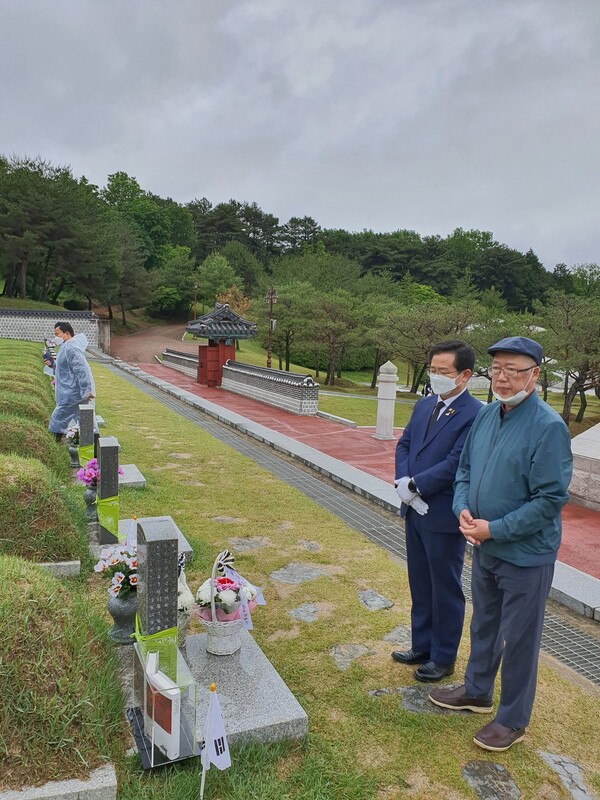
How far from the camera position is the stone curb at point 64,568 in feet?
12.5

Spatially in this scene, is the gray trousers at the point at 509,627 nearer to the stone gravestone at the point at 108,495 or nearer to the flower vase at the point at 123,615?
A: the flower vase at the point at 123,615

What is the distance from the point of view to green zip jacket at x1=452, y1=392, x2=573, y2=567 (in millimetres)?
2412

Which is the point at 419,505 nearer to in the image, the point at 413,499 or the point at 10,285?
the point at 413,499

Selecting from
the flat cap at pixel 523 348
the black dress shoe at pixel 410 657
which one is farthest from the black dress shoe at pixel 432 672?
the flat cap at pixel 523 348

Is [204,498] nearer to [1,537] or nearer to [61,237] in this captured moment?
[1,537]

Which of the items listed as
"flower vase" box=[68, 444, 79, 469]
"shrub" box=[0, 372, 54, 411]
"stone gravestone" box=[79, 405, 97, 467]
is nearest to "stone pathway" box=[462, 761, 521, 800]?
"stone gravestone" box=[79, 405, 97, 467]

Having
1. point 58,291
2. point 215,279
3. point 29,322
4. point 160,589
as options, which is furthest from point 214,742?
point 215,279

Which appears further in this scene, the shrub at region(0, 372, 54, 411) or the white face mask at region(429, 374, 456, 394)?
the shrub at region(0, 372, 54, 411)

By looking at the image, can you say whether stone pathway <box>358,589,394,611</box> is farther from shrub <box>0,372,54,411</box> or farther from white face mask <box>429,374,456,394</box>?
shrub <box>0,372,54,411</box>

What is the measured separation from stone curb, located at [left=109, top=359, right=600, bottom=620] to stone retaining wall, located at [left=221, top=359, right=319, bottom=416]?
7.49 feet

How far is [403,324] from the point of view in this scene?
24.4 metres

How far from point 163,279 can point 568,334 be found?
35.6 meters

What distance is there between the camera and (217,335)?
63.7 ft

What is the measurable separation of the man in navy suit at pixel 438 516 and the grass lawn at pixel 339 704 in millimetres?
224
